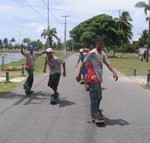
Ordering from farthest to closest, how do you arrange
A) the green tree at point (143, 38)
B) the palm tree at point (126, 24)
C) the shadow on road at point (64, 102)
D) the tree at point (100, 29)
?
1. the green tree at point (143, 38)
2. the palm tree at point (126, 24)
3. the tree at point (100, 29)
4. the shadow on road at point (64, 102)

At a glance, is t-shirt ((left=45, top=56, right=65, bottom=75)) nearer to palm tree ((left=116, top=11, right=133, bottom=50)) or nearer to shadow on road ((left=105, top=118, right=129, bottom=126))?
shadow on road ((left=105, top=118, right=129, bottom=126))

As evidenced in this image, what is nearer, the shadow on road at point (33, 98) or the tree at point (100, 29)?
the shadow on road at point (33, 98)

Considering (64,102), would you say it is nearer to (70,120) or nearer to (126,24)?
(70,120)

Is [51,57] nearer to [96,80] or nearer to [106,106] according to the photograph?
[106,106]

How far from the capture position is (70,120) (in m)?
10.6

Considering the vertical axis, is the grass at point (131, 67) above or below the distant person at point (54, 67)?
below

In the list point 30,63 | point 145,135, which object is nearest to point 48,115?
point 145,135

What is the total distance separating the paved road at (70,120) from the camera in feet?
28.4

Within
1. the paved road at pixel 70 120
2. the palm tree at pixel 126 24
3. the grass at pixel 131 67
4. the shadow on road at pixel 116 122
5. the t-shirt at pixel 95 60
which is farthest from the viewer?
the palm tree at pixel 126 24

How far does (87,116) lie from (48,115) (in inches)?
37.7

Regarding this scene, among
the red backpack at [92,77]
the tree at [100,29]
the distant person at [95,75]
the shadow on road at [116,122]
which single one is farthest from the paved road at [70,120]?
the tree at [100,29]

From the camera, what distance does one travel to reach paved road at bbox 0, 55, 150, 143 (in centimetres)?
865

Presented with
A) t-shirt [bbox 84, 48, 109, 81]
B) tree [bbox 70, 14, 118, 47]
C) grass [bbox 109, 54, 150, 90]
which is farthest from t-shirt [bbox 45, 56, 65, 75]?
tree [bbox 70, 14, 118, 47]

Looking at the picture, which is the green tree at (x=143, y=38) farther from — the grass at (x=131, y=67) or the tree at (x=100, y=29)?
the grass at (x=131, y=67)
